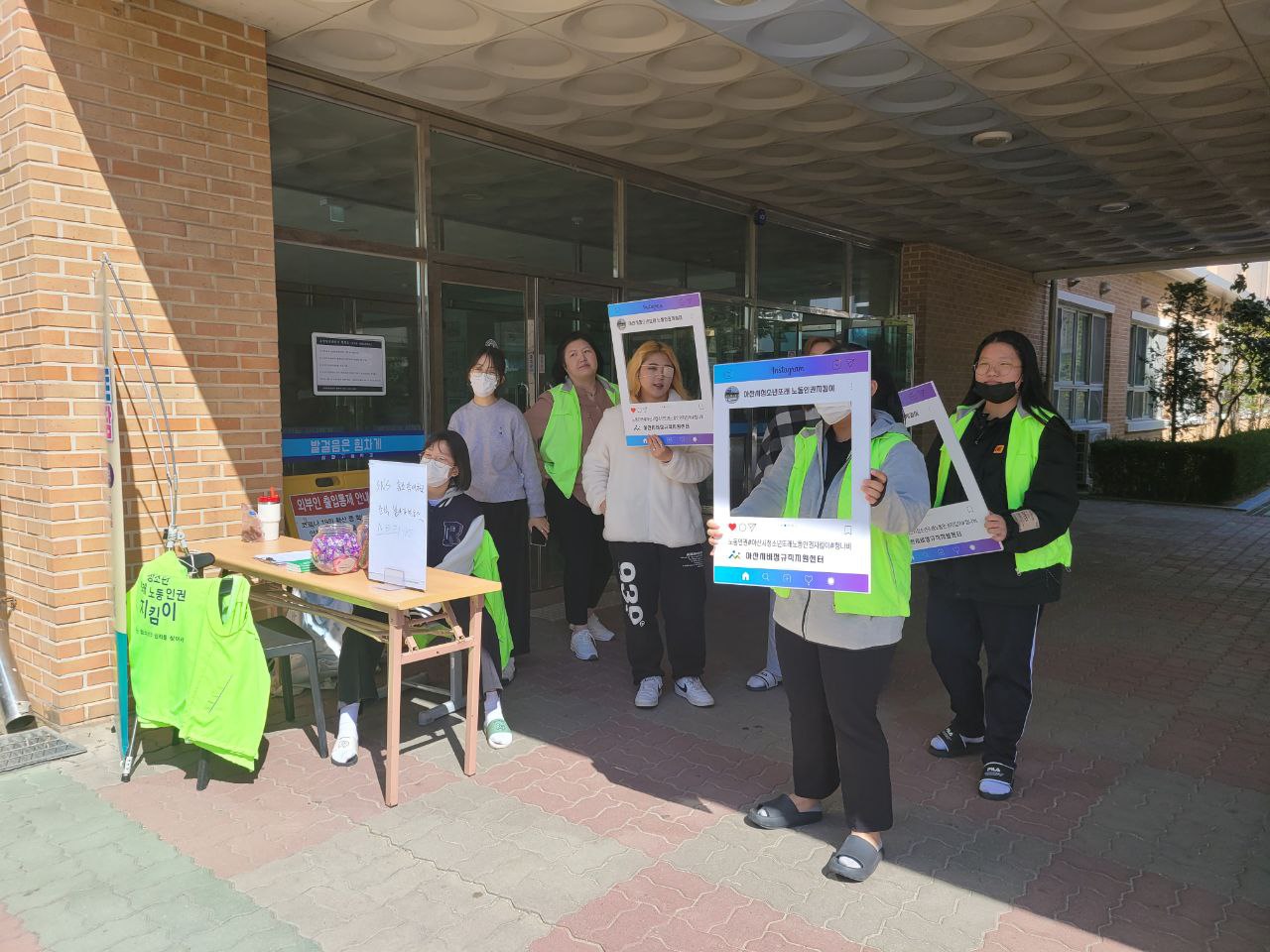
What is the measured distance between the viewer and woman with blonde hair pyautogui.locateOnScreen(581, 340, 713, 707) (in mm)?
4496

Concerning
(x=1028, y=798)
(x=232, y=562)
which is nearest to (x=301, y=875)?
(x=232, y=562)

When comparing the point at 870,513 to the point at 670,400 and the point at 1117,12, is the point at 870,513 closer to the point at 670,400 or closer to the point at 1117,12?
the point at 670,400

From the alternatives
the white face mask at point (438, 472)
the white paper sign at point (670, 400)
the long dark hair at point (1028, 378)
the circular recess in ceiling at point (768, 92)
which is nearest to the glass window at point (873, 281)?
the circular recess in ceiling at point (768, 92)

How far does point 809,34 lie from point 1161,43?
193 cm

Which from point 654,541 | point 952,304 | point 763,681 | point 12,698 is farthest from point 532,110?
point 952,304

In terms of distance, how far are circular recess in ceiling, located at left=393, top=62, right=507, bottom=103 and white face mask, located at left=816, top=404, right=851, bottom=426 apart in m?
3.70

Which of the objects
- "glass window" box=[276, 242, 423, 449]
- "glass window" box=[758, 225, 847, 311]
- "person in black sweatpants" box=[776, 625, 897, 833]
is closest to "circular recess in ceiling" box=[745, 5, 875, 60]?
"glass window" box=[276, 242, 423, 449]

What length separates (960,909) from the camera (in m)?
2.82

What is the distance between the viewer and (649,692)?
4.58 m

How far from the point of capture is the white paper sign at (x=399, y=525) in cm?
345

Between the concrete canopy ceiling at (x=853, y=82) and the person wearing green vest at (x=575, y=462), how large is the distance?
1.68 meters

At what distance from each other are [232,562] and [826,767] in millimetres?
2689

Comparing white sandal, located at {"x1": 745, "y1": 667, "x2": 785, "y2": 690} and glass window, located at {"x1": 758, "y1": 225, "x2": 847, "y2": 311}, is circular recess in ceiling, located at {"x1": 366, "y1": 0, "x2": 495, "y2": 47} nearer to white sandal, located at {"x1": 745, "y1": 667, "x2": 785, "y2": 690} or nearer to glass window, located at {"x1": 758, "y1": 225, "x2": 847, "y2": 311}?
white sandal, located at {"x1": 745, "y1": 667, "x2": 785, "y2": 690}

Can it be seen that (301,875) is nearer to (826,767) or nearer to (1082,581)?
(826,767)
